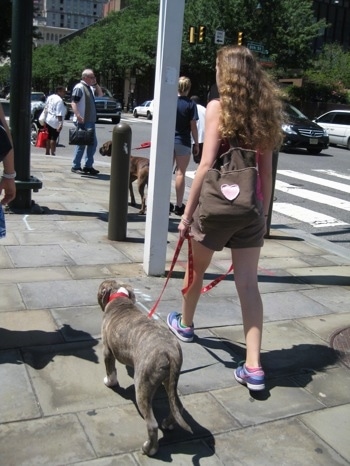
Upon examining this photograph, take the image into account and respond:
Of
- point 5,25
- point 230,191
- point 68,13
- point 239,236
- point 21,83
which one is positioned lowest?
point 239,236

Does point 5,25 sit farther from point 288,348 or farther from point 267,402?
point 267,402

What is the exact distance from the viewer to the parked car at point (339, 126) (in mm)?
21469

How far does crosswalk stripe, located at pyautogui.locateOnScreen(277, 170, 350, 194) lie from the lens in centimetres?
1192

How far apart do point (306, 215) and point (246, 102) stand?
627 cm

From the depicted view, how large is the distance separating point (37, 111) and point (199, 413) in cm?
1709

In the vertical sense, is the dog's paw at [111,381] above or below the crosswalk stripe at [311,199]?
below

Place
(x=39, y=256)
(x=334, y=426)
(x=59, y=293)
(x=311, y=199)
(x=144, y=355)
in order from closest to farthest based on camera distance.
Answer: (x=144, y=355) → (x=334, y=426) → (x=59, y=293) → (x=39, y=256) → (x=311, y=199)

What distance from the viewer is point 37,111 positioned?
61.0 feet

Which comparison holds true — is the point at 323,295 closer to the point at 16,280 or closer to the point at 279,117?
the point at 279,117

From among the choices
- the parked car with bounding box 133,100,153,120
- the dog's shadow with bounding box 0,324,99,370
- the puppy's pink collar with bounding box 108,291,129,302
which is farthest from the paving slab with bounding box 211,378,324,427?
the parked car with bounding box 133,100,153,120

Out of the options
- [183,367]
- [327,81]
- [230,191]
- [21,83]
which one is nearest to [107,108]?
[327,81]

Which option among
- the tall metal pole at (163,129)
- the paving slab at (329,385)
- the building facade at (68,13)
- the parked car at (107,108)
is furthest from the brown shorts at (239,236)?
the building facade at (68,13)

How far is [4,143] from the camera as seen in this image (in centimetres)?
333

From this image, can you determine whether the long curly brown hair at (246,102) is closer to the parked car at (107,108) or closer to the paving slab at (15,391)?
the paving slab at (15,391)
